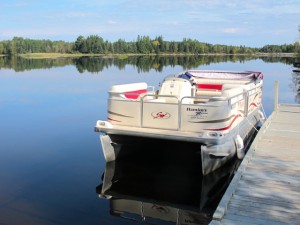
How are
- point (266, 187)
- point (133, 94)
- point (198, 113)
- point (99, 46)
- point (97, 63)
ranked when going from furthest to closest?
point (99, 46) < point (97, 63) < point (133, 94) < point (198, 113) < point (266, 187)

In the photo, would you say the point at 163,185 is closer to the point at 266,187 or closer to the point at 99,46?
the point at 266,187

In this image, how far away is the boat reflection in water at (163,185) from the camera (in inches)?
245

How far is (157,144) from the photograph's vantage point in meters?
9.06

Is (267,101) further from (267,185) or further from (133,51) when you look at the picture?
(133,51)

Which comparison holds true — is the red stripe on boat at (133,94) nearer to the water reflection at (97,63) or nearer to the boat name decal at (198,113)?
the boat name decal at (198,113)

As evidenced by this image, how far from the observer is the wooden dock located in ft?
15.2

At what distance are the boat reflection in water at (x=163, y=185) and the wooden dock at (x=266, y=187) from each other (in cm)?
84

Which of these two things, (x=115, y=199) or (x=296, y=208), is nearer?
(x=296, y=208)

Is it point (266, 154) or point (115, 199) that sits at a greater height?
point (266, 154)

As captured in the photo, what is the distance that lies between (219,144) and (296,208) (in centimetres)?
262

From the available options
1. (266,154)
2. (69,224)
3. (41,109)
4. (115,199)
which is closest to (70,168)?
(115,199)

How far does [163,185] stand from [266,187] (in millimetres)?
2325

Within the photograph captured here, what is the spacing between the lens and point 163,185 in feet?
24.3

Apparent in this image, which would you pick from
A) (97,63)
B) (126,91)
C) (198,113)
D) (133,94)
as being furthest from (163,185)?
(97,63)
